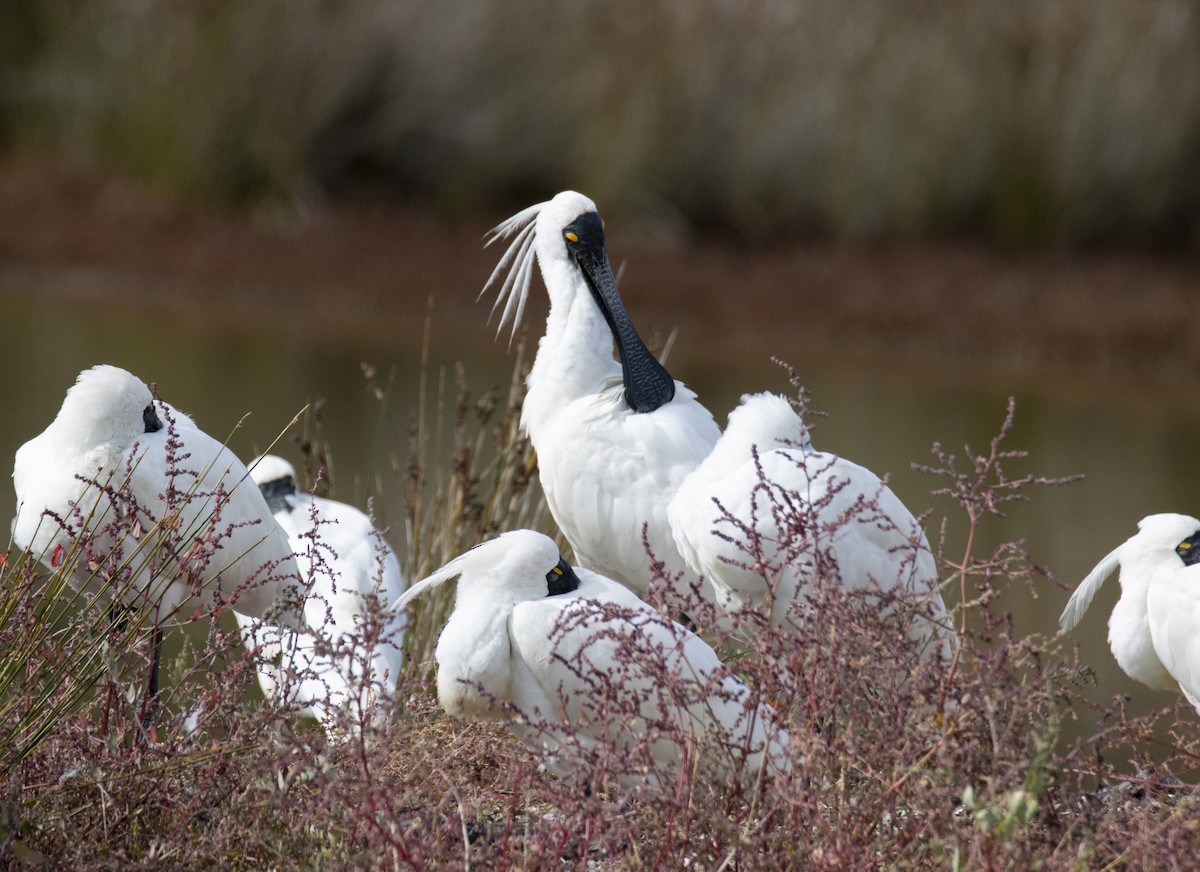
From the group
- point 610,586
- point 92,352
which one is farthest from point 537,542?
point 92,352

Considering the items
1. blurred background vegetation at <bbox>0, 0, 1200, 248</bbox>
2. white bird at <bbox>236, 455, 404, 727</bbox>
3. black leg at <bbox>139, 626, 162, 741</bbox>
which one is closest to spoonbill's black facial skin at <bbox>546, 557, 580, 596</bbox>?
white bird at <bbox>236, 455, 404, 727</bbox>

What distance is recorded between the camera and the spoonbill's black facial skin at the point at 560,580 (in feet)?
12.1

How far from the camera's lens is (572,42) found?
44.4ft

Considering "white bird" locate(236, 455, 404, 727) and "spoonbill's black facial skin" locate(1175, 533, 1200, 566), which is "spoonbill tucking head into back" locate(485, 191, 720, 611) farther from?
"spoonbill's black facial skin" locate(1175, 533, 1200, 566)

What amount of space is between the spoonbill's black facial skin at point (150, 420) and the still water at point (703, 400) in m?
3.01

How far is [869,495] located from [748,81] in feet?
32.4

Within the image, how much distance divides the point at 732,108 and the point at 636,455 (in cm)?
908

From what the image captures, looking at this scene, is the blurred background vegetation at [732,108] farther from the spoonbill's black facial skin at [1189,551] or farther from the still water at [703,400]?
the spoonbill's black facial skin at [1189,551]

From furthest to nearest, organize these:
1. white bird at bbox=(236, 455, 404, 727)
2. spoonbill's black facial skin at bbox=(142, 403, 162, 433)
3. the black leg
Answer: white bird at bbox=(236, 455, 404, 727), spoonbill's black facial skin at bbox=(142, 403, 162, 433), the black leg

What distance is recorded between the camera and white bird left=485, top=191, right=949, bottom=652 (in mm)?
4160

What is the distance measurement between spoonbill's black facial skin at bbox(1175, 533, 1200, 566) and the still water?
2.34 m

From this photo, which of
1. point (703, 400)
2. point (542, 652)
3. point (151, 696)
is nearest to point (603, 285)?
point (542, 652)

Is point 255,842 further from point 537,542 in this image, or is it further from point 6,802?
point 537,542

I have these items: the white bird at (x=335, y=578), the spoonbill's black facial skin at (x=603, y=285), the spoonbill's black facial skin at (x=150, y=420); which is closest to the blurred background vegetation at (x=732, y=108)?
the spoonbill's black facial skin at (x=603, y=285)
